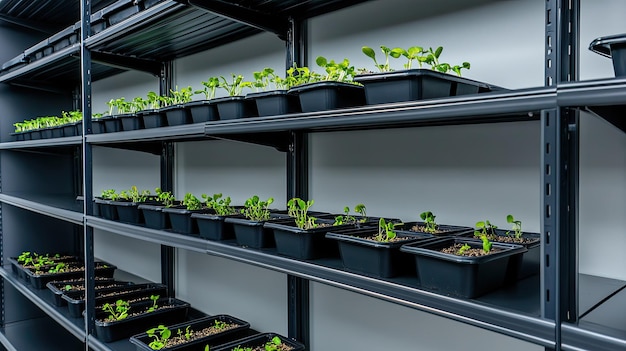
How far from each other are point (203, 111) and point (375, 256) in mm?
877

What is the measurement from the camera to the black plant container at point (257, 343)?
160 centimetres

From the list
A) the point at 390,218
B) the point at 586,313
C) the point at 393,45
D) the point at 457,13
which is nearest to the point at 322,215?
the point at 390,218

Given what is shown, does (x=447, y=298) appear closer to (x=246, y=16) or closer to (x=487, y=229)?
(x=487, y=229)

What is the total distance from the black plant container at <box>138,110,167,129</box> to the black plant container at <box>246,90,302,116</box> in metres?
0.59

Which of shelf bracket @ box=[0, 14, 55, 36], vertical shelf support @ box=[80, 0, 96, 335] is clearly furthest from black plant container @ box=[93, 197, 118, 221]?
shelf bracket @ box=[0, 14, 55, 36]

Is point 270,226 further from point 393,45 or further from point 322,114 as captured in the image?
point 393,45

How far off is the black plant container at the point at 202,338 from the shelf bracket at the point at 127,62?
1342 mm

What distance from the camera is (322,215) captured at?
153cm

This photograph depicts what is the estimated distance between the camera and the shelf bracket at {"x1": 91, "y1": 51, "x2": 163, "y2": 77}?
2.29 meters

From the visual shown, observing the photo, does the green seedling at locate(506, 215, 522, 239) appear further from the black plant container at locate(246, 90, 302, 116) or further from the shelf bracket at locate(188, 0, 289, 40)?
the shelf bracket at locate(188, 0, 289, 40)

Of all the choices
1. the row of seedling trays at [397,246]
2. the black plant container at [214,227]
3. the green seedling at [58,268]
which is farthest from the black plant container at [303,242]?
the green seedling at [58,268]

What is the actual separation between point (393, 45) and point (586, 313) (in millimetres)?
962

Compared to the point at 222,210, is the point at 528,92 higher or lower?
higher

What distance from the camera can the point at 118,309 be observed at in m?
2.03
